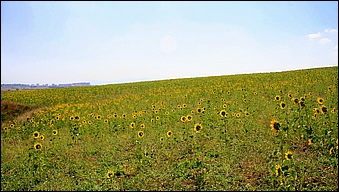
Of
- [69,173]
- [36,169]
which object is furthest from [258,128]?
[36,169]

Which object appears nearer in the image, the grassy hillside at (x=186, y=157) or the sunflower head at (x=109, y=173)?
the grassy hillside at (x=186, y=157)

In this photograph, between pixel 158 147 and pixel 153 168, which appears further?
pixel 158 147

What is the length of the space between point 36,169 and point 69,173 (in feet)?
2.00

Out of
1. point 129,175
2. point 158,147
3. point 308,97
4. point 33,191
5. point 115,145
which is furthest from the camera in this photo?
point 308,97

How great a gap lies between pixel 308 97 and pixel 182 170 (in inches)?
314

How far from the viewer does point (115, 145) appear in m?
6.33

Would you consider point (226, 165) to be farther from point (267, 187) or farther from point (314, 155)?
point (314, 155)

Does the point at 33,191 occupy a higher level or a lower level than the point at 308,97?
lower

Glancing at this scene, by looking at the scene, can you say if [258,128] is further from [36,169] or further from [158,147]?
[36,169]

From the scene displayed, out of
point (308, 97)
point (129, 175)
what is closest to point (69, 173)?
point (129, 175)

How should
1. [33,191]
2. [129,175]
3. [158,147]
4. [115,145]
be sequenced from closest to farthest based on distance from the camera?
[33,191]
[129,175]
[158,147]
[115,145]

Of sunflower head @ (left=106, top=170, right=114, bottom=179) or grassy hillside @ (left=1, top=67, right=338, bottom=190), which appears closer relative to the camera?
grassy hillside @ (left=1, top=67, right=338, bottom=190)

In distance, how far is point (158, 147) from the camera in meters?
5.93

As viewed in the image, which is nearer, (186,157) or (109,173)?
(109,173)
